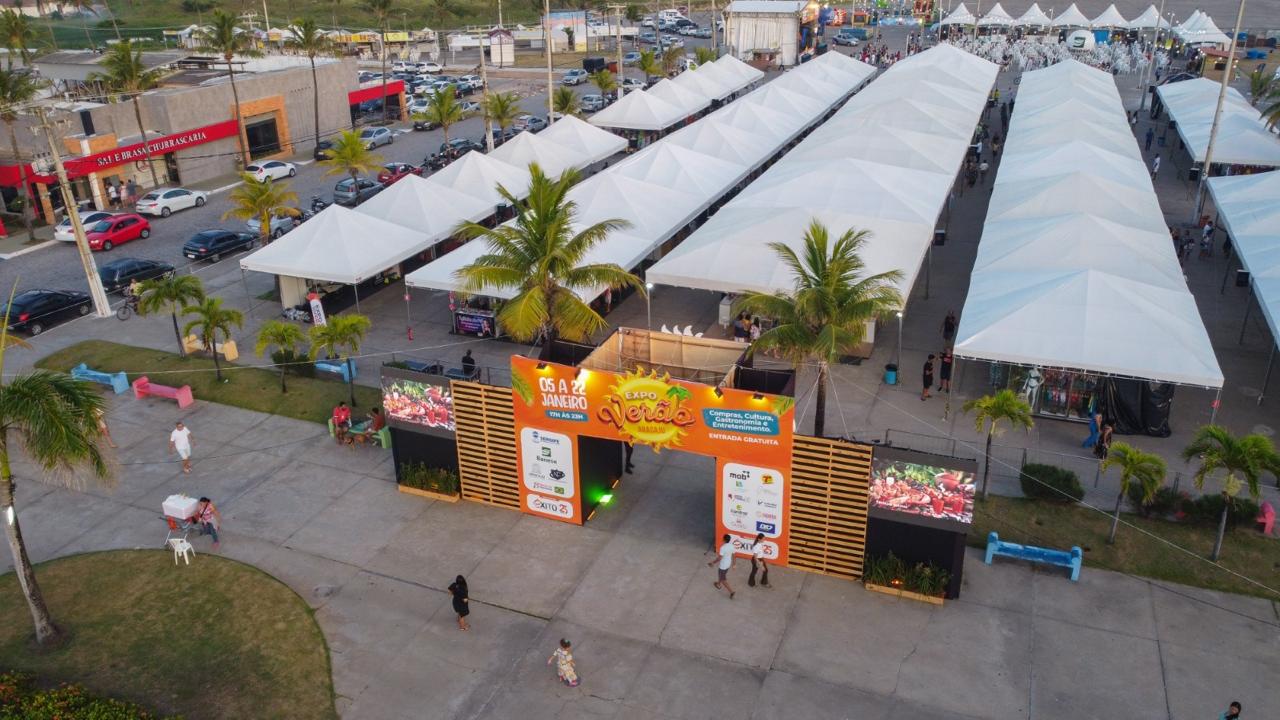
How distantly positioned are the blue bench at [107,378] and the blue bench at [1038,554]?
22953 mm

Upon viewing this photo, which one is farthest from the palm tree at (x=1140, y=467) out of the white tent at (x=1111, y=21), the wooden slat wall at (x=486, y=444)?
the white tent at (x=1111, y=21)

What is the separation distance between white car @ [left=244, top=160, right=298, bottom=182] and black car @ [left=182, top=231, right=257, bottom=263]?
424 inches

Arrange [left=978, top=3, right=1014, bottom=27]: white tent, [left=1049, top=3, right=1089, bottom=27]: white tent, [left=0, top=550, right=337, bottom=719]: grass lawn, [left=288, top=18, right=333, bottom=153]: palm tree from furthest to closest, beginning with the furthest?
[left=978, top=3, right=1014, bottom=27]: white tent < [left=1049, top=3, right=1089, bottom=27]: white tent < [left=288, top=18, right=333, bottom=153]: palm tree < [left=0, top=550, right=337, bottom=719]: grass lawn

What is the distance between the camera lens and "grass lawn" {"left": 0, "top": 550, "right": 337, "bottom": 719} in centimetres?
1614

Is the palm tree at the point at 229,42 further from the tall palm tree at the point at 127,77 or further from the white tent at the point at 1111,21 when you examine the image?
the white tent at the point at 1111,21

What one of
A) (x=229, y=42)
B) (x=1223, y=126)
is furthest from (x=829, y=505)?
(x=229, y=42)

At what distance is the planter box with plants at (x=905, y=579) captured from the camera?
1802 centimetres

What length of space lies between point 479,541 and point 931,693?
940 cm

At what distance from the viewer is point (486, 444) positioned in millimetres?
21031

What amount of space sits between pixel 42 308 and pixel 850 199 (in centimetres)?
2672

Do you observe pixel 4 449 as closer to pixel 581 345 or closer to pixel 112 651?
pixel 112 651

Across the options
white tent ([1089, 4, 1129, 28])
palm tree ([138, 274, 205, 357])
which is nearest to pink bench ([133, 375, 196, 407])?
palm tree ([138, 274, 205, 357])

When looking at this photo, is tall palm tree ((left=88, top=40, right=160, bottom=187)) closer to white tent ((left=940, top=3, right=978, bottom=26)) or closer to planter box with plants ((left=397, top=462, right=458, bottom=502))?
planter box with plants ((left=397, top=462, right=458, bottom=502))

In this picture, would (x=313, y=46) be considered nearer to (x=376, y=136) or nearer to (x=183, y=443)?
(x=376, y=136)
